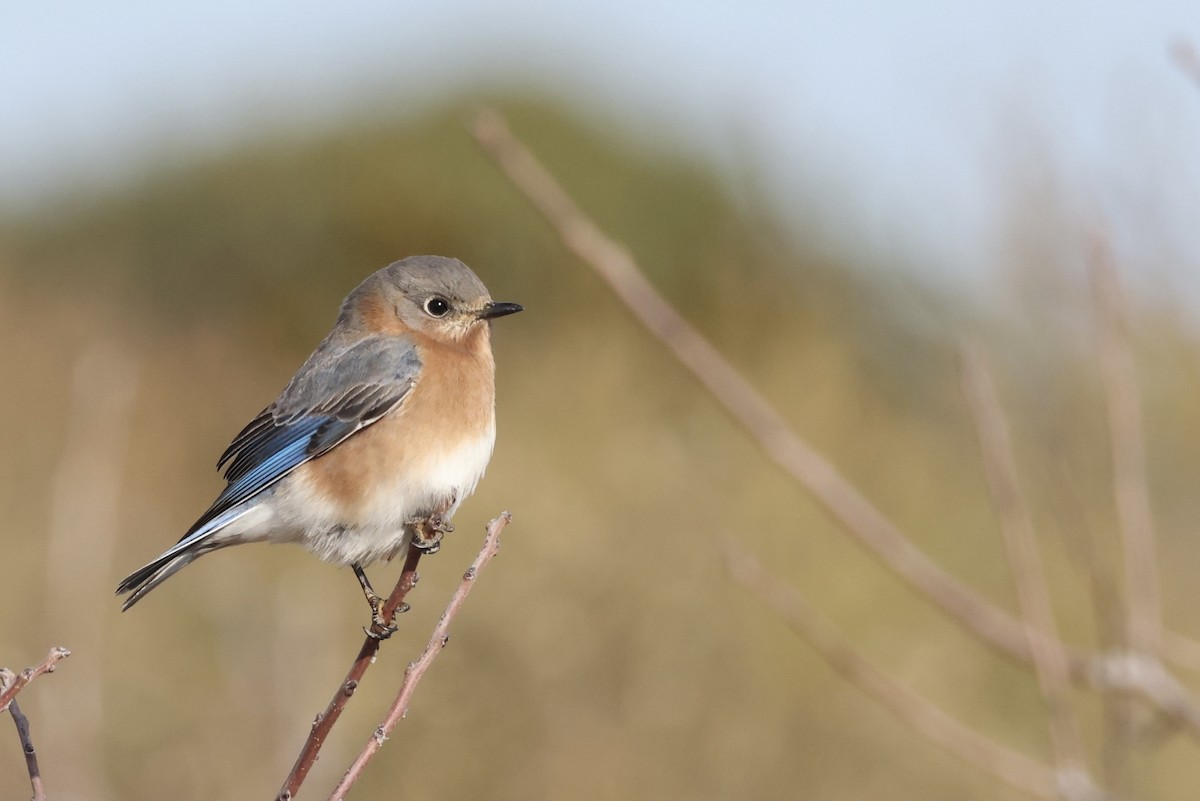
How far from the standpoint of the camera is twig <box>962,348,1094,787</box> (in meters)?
2.88

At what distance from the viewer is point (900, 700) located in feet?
10.1

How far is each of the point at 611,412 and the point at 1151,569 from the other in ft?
30.4

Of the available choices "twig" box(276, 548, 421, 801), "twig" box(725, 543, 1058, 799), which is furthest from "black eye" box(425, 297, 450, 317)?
"twig" box(725, 543, 1058, 799)

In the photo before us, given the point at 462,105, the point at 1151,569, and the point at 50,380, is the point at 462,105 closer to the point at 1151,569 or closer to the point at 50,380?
the point at 50,380

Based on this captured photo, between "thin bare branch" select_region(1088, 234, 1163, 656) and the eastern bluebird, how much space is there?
187 centimetres

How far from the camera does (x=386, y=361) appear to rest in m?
4.82

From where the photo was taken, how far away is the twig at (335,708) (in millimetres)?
2893

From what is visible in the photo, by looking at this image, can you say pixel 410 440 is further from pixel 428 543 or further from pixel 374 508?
pixel 428 543

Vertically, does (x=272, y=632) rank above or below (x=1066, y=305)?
below

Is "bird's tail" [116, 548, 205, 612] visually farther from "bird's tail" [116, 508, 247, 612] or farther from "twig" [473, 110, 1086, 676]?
"twig" [473, 110, 1086, 676]

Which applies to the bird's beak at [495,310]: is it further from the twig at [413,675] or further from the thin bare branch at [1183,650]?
the thin bare branch at [1183,650]

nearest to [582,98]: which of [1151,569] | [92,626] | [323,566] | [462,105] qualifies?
[462,105]

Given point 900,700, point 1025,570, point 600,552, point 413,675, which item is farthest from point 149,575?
point 600,552

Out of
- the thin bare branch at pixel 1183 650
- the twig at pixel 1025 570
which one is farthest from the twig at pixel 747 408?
the thin bare branch at pixel 1183 650
